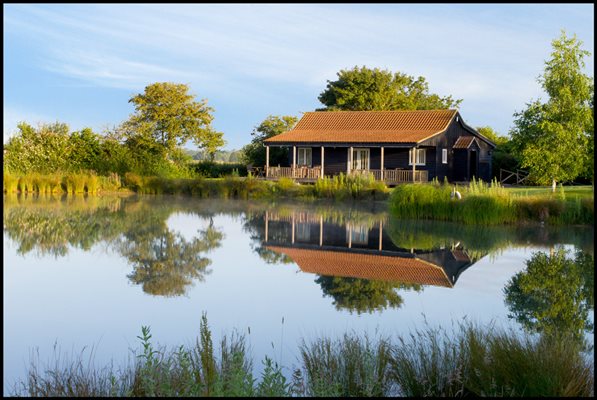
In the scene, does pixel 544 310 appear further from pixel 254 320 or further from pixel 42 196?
pixel 42 196

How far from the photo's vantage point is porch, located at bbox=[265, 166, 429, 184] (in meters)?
31.3

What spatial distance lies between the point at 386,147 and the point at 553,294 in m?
24.5

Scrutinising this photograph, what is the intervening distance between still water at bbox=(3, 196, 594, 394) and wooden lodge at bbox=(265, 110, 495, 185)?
13998 millimetres

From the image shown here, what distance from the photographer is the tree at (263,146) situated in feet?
139

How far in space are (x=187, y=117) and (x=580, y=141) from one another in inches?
1134

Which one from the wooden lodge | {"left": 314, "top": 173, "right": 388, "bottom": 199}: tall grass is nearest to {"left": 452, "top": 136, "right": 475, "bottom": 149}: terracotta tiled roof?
the wooden lodge

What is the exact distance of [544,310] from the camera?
7867 millimetres

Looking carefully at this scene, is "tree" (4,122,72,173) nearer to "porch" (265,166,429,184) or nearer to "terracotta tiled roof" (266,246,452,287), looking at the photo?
"porch" (265,166,429,184)

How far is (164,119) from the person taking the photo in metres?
47.3

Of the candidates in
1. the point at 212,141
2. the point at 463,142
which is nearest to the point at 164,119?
the point at 212,141

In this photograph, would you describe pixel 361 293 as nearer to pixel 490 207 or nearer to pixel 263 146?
pixel 490 207

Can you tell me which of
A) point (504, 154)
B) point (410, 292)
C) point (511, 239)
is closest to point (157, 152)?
point (504, 154)

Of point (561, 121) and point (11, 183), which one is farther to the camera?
point (11, 183)

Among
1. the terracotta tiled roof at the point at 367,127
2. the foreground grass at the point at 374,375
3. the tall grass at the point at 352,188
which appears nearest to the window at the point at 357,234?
the tall grass at the point at 352,188
